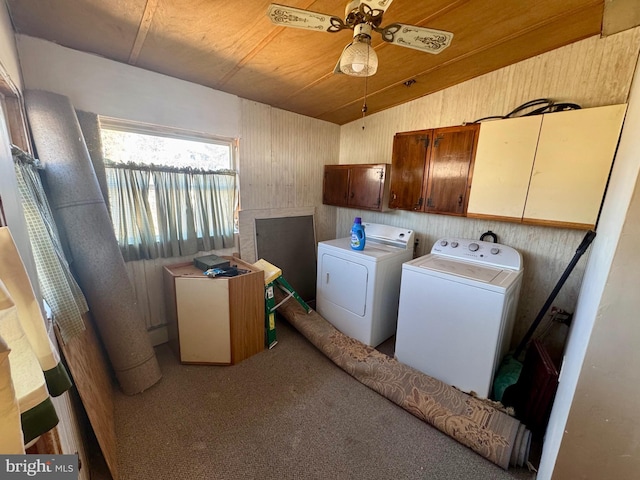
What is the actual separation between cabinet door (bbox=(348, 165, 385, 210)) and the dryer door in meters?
0.81

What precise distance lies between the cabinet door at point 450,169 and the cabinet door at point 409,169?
81mm

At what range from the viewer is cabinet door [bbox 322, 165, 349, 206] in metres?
3.32

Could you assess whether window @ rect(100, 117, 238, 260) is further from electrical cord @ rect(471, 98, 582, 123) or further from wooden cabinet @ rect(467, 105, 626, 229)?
electrical cord @ rect(471, 98, 582, 123)

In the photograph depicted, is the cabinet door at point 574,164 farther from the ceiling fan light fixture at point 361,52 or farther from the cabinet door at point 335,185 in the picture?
the cabinet door at point 335,185

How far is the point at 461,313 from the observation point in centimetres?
192

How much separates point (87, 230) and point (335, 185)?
2.53 m

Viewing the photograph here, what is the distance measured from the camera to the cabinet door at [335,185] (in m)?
3.32

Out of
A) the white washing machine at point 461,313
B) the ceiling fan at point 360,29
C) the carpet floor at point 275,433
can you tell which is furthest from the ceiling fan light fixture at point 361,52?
the carpet floor at point 275,433

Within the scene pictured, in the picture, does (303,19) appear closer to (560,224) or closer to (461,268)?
(461,268)

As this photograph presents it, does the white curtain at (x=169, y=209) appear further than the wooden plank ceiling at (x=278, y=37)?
Yes

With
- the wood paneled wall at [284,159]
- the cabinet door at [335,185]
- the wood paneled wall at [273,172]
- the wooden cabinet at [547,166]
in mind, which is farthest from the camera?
the cabinet door at [335,185]

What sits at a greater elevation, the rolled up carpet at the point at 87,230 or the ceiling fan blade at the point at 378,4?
the ceiling fan blade at the point at 378,4

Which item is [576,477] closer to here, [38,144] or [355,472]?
[355,472]

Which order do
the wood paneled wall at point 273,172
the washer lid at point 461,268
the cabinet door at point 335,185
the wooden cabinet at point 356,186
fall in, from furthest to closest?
the cabinet door at point 335,185
the wooden cabinet at point 356,186
the wood paneled wall at point 273,172
the washer lid at point 461,268
